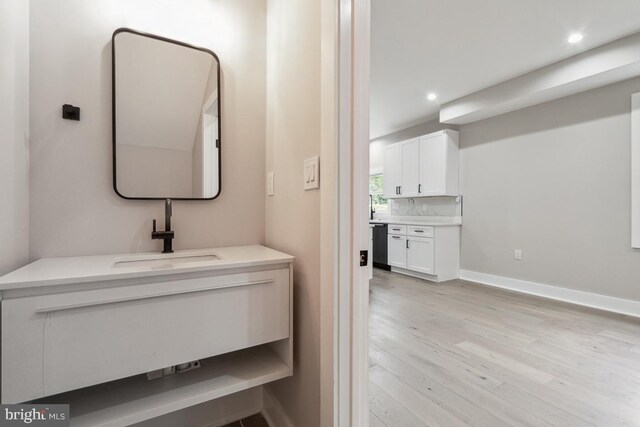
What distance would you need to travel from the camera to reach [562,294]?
137 inches

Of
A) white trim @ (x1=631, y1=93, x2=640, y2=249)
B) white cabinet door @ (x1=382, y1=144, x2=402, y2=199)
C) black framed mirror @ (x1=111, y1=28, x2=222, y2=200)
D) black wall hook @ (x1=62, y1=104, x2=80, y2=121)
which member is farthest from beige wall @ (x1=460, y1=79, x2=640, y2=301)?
black wall hook @ (x1=62, y1=104, x2=80, y2=121)

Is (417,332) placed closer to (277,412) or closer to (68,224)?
(277,412)

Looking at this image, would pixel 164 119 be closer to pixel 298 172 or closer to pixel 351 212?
pixel 298 172

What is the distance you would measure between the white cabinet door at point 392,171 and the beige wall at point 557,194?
1.14 metres

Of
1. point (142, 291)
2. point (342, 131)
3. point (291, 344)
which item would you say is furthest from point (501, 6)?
point (142, 291)

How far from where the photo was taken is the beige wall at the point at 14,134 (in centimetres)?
96

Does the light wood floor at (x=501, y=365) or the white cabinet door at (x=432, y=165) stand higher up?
the white cabinet door at (x=432, y=165)

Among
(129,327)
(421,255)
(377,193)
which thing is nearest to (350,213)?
(129,327)

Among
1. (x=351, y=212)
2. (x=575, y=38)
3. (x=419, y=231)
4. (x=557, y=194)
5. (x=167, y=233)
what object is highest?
(x=575, y=38)

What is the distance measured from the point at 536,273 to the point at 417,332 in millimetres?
2318

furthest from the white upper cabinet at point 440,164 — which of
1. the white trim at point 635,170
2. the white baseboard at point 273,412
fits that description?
the white baseboard at point 273,412

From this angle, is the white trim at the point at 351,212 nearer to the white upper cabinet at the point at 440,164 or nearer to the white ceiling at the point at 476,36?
the white ceiling at the point at 476,36

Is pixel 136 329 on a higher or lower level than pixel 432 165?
lower

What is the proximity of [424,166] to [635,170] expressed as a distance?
2.42m
